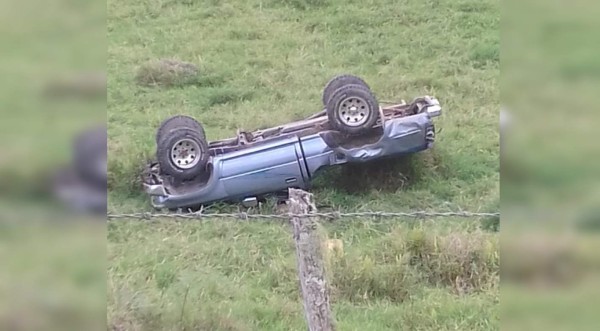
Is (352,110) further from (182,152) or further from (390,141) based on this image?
(182,152)

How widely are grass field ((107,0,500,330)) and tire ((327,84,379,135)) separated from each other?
31cm

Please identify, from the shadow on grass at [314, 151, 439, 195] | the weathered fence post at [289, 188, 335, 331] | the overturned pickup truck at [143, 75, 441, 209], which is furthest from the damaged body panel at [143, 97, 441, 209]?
the weathered fence post at [289, 188, 335, 331]

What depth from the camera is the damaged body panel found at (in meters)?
5.36

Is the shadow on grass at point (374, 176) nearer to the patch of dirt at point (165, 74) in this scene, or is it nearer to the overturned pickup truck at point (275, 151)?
the overturned pickup truck at point (275, 151)

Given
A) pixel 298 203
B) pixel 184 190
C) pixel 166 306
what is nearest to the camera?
pixel 298 203

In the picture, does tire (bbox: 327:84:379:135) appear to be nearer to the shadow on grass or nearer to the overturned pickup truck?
the overturned pickup truck
